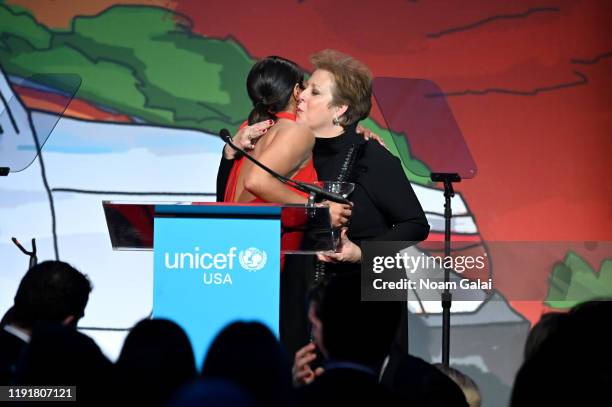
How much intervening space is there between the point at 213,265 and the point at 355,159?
1169mm

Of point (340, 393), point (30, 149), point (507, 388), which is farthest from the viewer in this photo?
point (507, 388)

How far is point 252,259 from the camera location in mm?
2566

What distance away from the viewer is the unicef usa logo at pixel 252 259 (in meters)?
2.57

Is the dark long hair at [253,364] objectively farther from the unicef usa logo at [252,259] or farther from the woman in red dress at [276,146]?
the woman in red dress at [276,146]

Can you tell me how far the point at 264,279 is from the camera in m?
2.56

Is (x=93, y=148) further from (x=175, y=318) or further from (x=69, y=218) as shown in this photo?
(x=175, y=318)

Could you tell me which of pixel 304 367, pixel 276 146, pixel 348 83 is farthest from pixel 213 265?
pixel 348 83

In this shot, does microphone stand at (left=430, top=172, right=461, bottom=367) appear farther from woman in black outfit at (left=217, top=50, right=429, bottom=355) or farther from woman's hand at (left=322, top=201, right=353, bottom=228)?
woman's hand at (left=322, top=201, right=353, bottom=228)

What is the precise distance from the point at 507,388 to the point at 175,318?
9.63 ft

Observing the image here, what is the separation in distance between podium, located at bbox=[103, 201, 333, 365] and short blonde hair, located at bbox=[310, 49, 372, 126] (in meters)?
1.08

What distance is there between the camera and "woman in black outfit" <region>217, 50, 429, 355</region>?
11.6ft

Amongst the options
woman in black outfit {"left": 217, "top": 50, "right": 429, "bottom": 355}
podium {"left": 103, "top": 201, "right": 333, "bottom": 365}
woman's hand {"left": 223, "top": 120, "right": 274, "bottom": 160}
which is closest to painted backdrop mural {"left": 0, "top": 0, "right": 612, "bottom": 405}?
woman in black outfit {"left": 217, "top": 50, "right": 429, "bottom": 355}

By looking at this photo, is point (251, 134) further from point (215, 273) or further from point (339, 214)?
point (215, 273)

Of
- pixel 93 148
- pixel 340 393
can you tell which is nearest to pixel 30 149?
pixel 93 148
